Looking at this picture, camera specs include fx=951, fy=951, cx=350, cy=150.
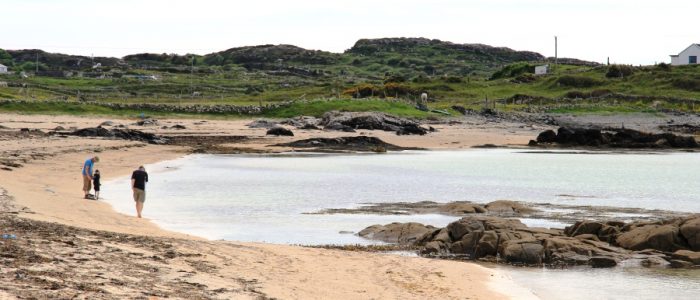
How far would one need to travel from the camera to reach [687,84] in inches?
3890

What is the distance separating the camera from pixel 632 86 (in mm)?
98938

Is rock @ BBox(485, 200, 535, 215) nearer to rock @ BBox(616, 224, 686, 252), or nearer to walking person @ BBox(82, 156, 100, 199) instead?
rock @ BBox(616, 224, 686, 252)

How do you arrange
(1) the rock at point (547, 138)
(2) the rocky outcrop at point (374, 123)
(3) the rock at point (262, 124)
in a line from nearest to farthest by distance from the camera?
(1) the rock at point (547, 138)
(2) the rocky outcrop at point (374, 123)
(3) the rock at point (262, 124)

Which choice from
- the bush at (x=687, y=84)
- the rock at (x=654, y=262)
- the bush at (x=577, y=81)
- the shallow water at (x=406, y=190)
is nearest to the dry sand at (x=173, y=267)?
the shallow water at (x=406, y=190)

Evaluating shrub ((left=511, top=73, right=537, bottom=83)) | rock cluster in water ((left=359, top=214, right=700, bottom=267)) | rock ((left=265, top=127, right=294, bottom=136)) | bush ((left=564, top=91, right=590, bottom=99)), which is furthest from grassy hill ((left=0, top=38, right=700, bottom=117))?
rock cluster in water ((left=359, top=214, right=700, bottom=267))

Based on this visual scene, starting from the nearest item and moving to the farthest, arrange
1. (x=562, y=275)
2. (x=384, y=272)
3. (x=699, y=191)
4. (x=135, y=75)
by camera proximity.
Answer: (x=384, y=272)
(x=562, y=275)
(x=699, y=191)
(x=135, y=75)

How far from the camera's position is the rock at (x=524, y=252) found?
17.6m

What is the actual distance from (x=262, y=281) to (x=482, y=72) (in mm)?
152611

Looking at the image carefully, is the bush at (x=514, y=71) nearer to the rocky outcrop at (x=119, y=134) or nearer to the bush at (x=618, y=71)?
the bush at (x=618, y=71)

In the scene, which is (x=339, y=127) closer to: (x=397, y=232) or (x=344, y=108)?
(x=344, y=108)

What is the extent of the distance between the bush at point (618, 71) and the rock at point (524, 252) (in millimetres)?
91972

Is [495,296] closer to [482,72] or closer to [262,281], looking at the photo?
[262,281]

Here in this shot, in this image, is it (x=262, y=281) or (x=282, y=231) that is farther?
(x=282, y=231)

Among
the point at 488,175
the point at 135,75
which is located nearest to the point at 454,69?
the point at 135,75
